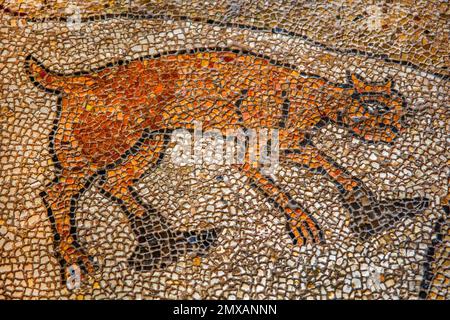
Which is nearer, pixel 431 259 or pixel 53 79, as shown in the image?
pixel 431 259

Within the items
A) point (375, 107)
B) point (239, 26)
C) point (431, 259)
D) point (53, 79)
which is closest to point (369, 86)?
point (375, 107)

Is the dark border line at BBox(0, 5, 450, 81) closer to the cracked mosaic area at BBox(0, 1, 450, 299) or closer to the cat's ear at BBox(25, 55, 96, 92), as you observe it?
the cracked mosaic area at BBox(0, 1, 450, 299)

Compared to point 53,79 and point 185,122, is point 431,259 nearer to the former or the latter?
point 185,122

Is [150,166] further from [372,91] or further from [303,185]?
[372,91]

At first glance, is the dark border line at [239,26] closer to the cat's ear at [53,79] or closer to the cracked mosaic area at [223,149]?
the cracked mosaic area at [223,149]

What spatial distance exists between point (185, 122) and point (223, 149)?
0.77ft

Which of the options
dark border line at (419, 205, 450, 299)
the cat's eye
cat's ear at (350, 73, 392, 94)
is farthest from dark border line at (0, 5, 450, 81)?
dark border line at (419, 205, 450, 299)

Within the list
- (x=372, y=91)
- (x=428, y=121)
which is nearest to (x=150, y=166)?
(x=372, y=91)

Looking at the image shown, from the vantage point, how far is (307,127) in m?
2.60

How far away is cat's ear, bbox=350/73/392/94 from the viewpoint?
2.71 m

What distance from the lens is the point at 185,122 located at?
2.62 meters

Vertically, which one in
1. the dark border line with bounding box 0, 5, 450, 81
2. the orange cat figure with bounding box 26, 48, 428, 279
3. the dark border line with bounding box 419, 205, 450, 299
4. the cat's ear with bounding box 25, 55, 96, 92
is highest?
the dark border line with bounding box 0, 5, 450, 81

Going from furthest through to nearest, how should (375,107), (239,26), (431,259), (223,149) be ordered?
(239,26), (375,107), (223,149), (431,259)

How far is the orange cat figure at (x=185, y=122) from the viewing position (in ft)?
7.78
